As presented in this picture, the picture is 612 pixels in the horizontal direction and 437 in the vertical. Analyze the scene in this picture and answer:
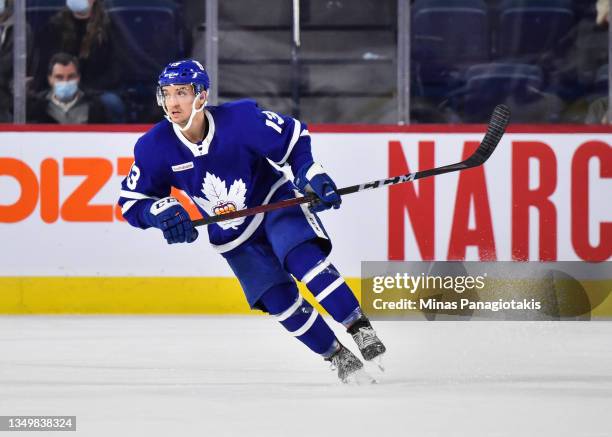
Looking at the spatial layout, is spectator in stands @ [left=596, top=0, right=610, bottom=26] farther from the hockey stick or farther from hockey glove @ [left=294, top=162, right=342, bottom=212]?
hockey glove @ [left=294, top=162, right=342, bottom=212]

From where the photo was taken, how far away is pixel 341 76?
→ 6.97 metres

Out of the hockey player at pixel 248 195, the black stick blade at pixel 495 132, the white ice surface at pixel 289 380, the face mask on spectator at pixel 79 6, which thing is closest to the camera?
the white ice surface at pixel 289 380

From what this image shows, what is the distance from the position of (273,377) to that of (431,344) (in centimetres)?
118

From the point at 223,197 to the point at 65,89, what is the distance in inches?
111

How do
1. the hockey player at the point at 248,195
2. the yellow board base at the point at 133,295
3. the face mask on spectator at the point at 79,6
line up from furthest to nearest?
the face mask on spectator at the point at 79,6 → the yellow board base at the point at 133,295 → the hockey player at the point at 248,195

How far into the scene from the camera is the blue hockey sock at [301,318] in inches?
171

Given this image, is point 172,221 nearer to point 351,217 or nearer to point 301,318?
point 301,318

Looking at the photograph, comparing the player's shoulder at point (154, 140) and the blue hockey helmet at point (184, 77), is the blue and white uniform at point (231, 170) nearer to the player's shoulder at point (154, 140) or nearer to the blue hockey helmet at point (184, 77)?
the player's shoulder at point (154, 140)

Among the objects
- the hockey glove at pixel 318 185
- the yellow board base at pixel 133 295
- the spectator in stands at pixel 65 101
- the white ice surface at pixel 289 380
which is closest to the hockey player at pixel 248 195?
the hockey glove at pixel 318 185

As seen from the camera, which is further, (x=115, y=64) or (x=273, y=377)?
(x=115, y=64)

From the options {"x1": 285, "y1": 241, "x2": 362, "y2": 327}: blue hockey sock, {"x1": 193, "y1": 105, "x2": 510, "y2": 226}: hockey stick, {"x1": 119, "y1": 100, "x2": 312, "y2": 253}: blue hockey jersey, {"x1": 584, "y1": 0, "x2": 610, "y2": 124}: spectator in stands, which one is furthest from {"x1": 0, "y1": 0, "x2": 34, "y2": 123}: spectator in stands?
{"x1": 285, "y1": 241, "x2": 362, "y2": 327}: blue hockey sock

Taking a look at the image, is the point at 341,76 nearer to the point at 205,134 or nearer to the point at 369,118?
the point at 369,118

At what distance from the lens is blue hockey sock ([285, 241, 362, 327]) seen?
4.20m

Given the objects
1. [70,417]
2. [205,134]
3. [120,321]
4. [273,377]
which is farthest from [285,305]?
[120,321]
